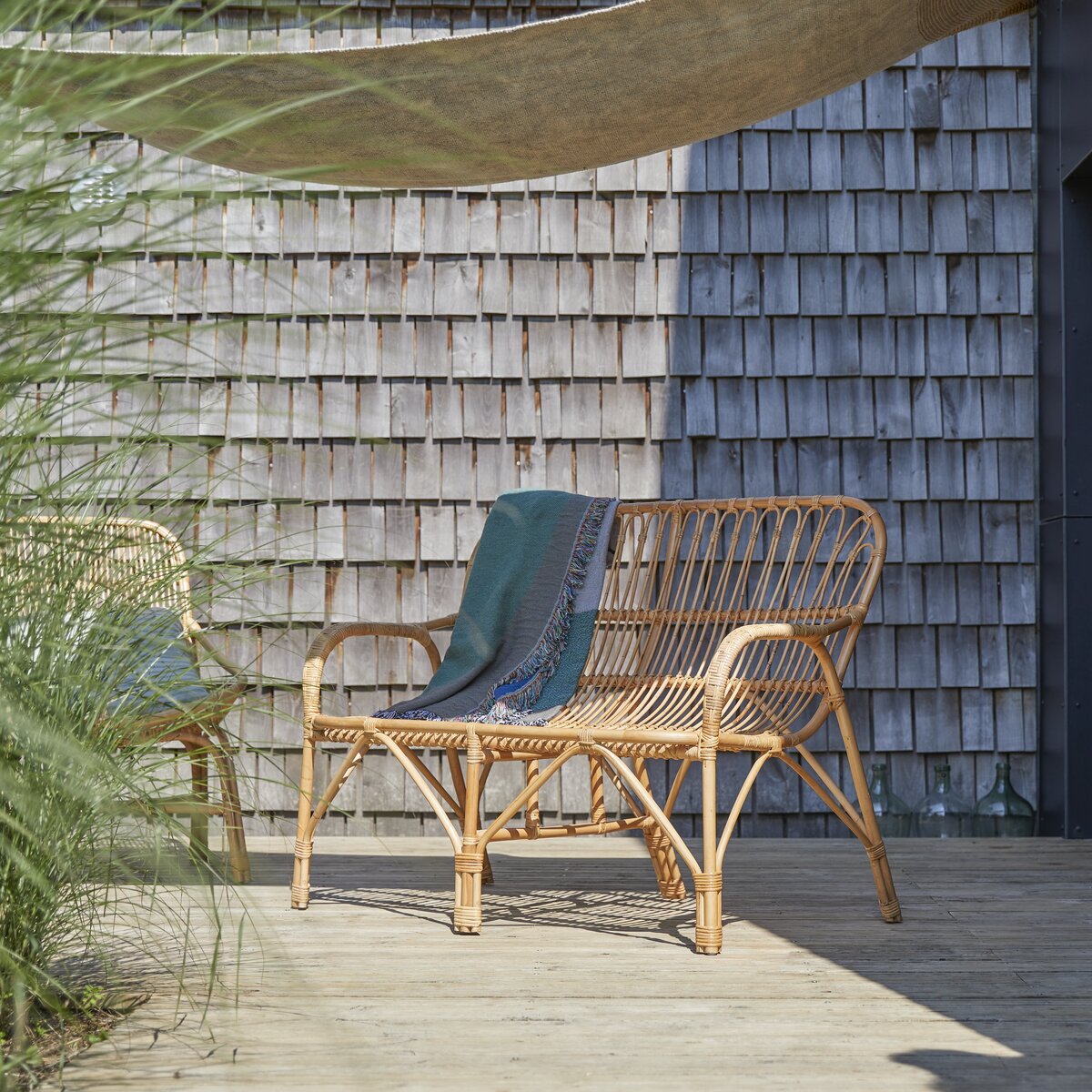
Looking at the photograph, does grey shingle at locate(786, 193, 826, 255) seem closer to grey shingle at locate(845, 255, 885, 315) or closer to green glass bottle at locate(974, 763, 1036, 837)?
grey shingle at locate(845, 255, 885, 315)

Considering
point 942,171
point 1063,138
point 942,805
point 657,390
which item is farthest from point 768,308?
point 942,805

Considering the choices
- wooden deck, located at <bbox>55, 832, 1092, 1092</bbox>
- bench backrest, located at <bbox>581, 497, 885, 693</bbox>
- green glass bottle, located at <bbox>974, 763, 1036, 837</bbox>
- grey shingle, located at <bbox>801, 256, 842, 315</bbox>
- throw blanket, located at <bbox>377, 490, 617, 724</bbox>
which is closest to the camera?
wooden deck, located at <bbox>55, 832, 1092, 1092</bbox>

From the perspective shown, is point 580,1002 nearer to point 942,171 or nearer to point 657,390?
point 657,390

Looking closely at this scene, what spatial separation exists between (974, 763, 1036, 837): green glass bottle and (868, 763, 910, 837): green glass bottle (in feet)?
0.69

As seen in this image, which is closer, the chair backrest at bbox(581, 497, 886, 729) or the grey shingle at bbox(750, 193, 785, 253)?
the chair backrest at bbox(581, 497, 886, 729)

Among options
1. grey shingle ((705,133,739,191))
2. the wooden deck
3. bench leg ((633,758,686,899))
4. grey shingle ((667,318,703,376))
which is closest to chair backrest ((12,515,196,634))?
the wooden deck

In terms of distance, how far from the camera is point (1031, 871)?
319 cm

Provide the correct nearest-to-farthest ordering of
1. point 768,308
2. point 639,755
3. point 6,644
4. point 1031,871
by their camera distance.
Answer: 1. point 6,644
2. point 639,755
3. point 1031,871
4. point 768,308

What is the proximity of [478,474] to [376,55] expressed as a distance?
161 cm

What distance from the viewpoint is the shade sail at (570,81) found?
8.13ft

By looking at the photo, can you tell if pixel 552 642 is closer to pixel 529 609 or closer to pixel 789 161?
pixel 529 609

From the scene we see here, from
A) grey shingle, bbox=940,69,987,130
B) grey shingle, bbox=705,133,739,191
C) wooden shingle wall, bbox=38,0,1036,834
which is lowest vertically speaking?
wooden shingle wall, bbox=38,0,1036,834

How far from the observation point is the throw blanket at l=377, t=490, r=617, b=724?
2934mm

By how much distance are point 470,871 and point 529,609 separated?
0.74 metres
